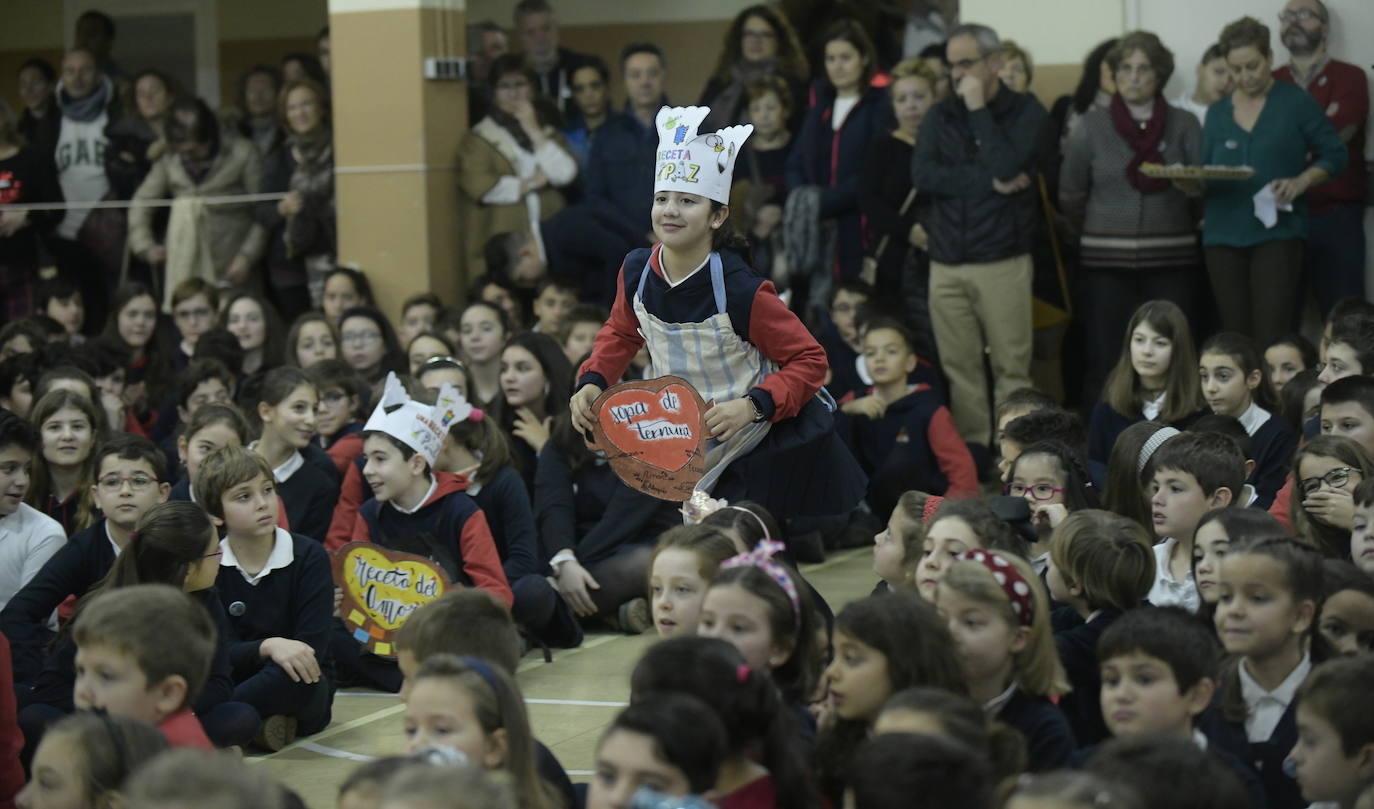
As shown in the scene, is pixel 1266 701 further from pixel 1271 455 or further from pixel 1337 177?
pixel 1337 177

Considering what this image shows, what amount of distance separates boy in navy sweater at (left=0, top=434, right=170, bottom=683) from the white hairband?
3.01 m

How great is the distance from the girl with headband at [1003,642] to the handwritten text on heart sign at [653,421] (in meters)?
1.24

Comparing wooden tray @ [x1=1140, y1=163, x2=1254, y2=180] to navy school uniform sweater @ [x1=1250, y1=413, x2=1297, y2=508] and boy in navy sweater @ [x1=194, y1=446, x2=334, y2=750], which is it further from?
boy in navy sweater @ [x1=194, y1=446, x2=334, y2=750]

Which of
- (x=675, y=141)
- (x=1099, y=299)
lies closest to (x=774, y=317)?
(x=675, y=141)

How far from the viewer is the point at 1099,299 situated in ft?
28.4

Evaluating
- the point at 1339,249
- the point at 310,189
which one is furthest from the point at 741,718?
the point at 310,189

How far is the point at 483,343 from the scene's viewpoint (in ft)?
26.7

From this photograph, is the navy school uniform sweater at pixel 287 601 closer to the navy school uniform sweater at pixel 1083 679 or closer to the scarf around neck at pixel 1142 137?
the navy school uniform sweater at pixel 1083 679

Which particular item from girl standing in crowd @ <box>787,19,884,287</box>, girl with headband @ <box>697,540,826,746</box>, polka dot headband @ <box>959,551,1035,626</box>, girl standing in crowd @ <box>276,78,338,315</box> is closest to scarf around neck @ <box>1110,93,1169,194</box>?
girl standing in crowd @ <box>787,19,884,287</box>

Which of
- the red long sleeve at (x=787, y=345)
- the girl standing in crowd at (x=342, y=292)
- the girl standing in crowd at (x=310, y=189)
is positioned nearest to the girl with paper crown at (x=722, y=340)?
the red long sleeve at (x=787, y=345)

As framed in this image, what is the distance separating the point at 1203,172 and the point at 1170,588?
354 cm

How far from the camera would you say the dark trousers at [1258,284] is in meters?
8.19

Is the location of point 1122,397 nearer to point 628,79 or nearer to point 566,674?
point 566,674

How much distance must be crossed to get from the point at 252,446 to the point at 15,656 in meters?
1.74
